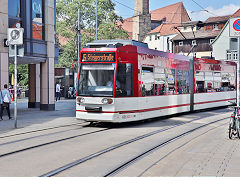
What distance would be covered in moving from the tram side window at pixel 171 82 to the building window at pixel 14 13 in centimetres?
831

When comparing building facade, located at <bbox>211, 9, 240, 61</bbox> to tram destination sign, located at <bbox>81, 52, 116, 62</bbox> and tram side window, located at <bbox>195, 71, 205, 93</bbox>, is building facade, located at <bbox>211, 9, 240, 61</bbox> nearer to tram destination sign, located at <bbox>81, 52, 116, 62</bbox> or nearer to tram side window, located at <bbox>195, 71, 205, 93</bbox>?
tram side window, located at <bbox>195, 71, 205, 93</bbox>

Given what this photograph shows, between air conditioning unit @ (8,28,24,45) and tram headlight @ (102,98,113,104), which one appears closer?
tram headlight @ (102,98,113,104)

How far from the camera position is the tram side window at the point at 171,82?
17016mm

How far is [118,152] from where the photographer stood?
342 inches

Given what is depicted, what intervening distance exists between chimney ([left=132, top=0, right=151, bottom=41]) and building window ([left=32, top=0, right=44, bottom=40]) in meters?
71.9

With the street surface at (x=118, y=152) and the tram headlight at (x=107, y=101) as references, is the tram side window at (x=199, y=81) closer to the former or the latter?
the street surface at (x=118, y=152)

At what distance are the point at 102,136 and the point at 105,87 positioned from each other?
91.0 inches

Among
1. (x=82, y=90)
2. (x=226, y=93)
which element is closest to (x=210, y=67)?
(x=226, y=93)

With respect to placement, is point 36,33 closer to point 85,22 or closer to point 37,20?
point 37,20

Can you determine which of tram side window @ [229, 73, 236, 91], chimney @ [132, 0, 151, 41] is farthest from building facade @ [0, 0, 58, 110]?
chimney @ [132, 0, 151, 41]

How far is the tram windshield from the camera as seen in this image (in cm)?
1316

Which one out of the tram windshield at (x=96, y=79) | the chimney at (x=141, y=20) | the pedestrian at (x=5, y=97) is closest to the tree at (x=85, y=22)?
the pedestrian at (x=5, y=97)

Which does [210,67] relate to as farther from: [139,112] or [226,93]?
[139,112]

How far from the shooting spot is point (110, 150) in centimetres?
891
